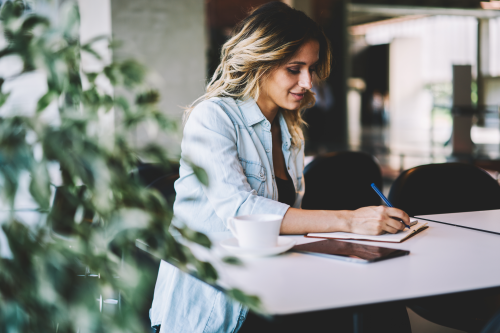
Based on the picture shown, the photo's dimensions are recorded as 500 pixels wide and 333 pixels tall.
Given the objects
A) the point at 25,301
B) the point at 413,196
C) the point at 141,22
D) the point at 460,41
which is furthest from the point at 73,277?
the point at 460,41

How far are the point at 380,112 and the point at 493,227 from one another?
6.74 metres

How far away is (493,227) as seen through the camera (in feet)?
5.11

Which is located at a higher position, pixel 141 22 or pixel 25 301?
pixel 141 22

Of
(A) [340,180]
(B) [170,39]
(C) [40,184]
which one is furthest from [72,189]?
(B) [170,39]

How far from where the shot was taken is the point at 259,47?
1.74 meters

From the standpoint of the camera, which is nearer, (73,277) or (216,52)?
(73,277)

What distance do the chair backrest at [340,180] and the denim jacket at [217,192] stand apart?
0.76m

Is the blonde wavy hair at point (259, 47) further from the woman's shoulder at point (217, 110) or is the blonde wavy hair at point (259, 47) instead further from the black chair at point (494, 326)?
the black chair at point (494, 326)

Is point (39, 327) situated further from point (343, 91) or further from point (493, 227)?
point (343, 91)

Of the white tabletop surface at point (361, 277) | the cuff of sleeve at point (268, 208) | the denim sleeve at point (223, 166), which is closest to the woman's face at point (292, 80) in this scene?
the denim sleeve at point (223, 166)

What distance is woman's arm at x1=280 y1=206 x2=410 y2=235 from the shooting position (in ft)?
4.62

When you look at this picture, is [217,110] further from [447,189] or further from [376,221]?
[447,189]

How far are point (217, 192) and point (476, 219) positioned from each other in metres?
0.89

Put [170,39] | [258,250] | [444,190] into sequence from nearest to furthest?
1. [258,250]
2. [444,190]
3. [170,39]
